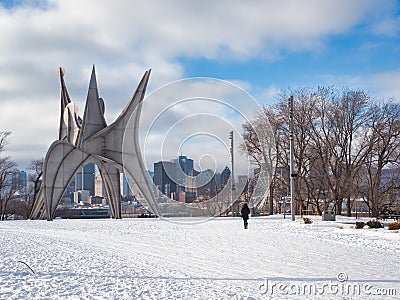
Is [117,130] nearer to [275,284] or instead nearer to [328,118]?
[328,118]

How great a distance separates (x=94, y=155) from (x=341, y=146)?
60.4ft

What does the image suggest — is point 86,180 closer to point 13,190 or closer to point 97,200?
point 97,200

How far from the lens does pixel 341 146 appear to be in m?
38.1

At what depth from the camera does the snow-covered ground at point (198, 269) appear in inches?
324

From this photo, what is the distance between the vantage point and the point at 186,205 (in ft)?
99.9

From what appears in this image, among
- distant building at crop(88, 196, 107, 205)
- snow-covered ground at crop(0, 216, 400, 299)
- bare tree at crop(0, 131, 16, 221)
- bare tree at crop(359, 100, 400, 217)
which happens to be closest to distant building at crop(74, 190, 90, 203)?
distant building at crop(88, 196, 107, 205)

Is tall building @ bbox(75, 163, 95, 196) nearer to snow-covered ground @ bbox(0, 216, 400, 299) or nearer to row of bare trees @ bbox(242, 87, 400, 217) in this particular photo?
row of bare trees @ bbox(242, 87, 400, 217)

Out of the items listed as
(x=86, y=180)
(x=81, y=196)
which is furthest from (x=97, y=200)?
(x=86, y=180)

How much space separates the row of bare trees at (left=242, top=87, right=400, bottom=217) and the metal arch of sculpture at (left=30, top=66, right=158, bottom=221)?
9.43m

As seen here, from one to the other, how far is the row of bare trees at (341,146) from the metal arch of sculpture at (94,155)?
9.43 metres

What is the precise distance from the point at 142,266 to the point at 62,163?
84.7 ft

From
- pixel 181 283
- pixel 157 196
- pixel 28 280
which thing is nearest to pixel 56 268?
pixel 28 280

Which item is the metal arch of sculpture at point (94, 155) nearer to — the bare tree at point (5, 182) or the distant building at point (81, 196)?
the bare tree at point (5, 182)

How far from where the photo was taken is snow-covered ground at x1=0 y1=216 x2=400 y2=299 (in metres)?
8.22
